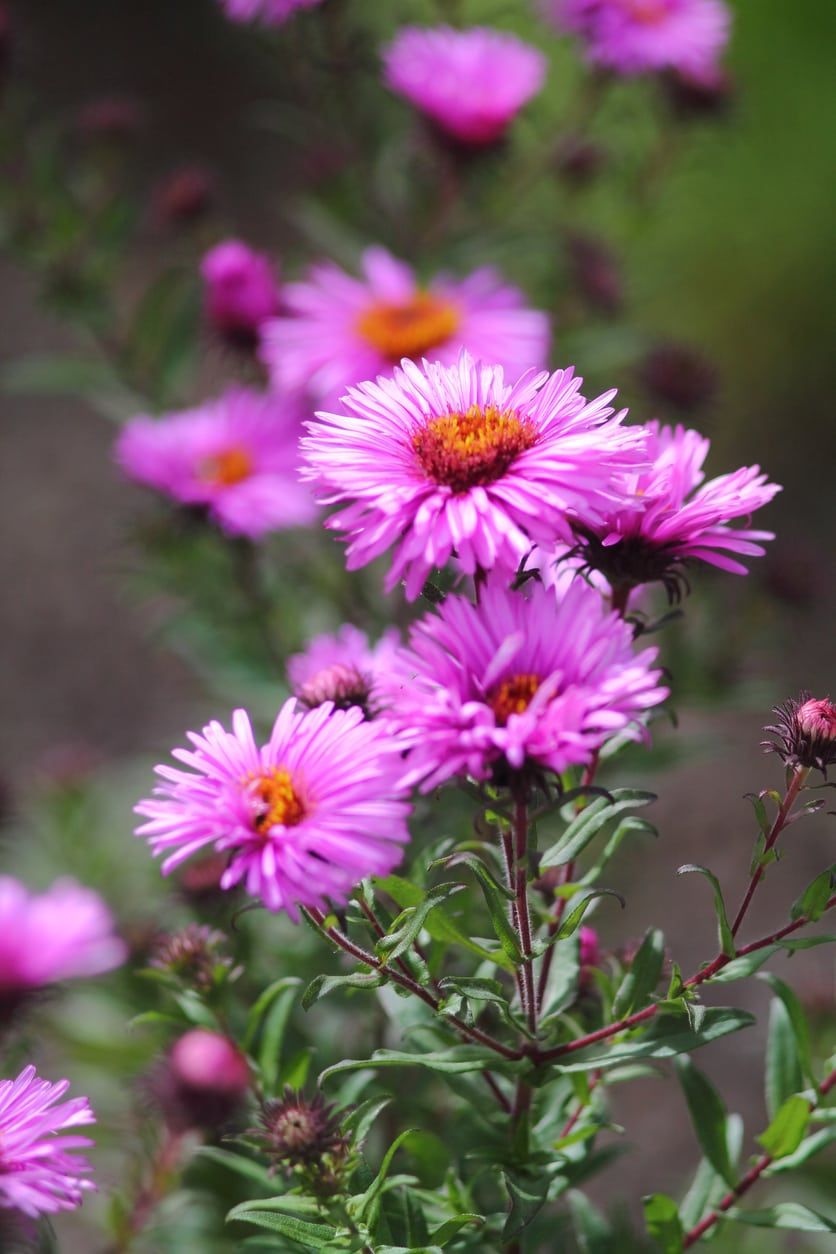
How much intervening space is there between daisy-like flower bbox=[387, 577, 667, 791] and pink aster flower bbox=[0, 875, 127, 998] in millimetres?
498

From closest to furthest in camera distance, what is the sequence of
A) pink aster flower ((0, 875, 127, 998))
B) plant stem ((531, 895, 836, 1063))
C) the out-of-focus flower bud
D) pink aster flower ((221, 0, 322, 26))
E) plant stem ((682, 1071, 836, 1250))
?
plant stem ((531, 895, 836, 1063)) < plant stem ((682, 1071, 836, 1250)) < pink aster flower ((0, 875, 127, 998)) < pink aster flower ((221, 0, 322, 26)) < the out-of-focus flower bud

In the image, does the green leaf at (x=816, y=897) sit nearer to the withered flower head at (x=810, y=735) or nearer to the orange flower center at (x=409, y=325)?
the withered flower head at (x=810, y=735)

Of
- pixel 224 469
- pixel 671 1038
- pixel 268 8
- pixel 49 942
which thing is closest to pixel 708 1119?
pixel 671 1038

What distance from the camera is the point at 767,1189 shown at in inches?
54.9

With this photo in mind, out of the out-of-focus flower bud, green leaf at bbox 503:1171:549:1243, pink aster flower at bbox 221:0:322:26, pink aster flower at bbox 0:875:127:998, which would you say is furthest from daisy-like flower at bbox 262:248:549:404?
green leaf at bbox 503:1171:549:1243

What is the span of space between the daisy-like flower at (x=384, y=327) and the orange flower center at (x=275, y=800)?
2.13 ft

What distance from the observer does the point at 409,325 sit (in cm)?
121

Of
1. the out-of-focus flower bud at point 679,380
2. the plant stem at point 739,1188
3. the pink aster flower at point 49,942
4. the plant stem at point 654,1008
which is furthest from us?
the out-of-focus flower bud at point 679,380

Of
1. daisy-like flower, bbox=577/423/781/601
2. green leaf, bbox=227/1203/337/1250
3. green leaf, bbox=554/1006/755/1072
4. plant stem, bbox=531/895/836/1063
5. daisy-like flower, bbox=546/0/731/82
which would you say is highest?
daisy-like flower, bbox=546/0/731/82

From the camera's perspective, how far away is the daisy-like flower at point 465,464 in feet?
1.62

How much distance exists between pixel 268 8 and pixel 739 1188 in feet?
3.30

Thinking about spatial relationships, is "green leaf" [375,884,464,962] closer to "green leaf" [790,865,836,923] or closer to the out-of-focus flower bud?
"green leaf" [790,865,836,923]

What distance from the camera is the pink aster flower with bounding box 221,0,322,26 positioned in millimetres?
1094

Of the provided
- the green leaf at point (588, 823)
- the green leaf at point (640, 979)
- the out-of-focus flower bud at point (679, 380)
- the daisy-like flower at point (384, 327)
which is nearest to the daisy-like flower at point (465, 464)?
the green leaf at point (588, 823)
